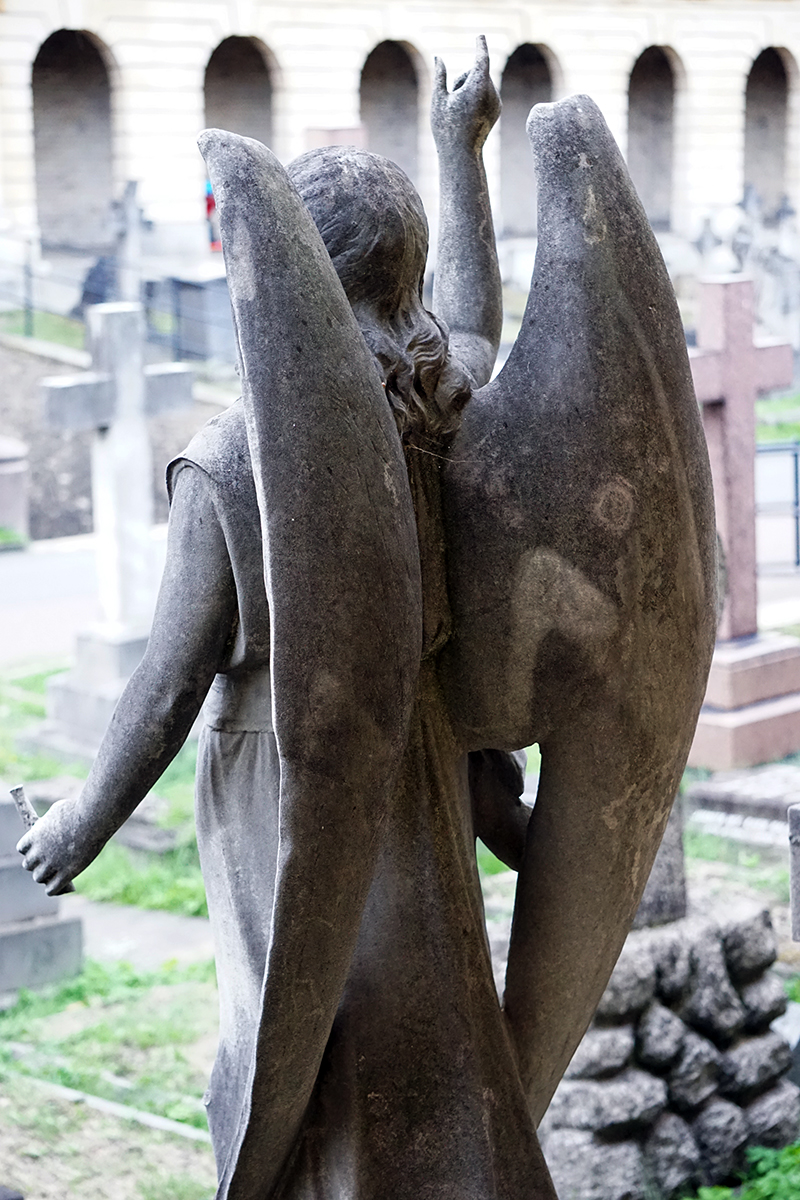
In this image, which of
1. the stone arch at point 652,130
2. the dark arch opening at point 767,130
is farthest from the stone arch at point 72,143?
the dark arch opening at point 767,130

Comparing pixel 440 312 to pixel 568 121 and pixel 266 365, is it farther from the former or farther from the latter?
pixel 266 365

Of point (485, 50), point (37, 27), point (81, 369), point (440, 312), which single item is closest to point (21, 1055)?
point (440, 312)

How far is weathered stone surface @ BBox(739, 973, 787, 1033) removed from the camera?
163 inches

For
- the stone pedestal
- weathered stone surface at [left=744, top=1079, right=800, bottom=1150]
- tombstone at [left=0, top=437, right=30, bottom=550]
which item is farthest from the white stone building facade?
weathered stone surface at [left=744, top=1079, right=800, bottom=1150]

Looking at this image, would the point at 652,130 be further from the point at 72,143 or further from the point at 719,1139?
the point at 719,1139

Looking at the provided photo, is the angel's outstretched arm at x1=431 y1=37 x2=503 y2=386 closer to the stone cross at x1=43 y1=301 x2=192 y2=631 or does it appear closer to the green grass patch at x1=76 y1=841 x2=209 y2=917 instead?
the green grass patch at x1=76 y1=841 x2=209 y2=917

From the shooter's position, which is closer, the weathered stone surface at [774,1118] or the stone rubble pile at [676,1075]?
the stone rubble pile at [676,1075]

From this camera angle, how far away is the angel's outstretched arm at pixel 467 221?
2264 mm

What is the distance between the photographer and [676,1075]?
12.8 feet

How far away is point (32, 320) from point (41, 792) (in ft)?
29.7

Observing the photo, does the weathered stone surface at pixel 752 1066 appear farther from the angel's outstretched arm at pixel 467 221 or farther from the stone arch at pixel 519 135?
the stone arch at pixel 519 135

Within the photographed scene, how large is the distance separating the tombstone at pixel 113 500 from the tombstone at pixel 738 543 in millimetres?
2677

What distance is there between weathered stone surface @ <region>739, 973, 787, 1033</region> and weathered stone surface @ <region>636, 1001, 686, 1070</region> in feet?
0.97

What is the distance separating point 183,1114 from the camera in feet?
14.2
